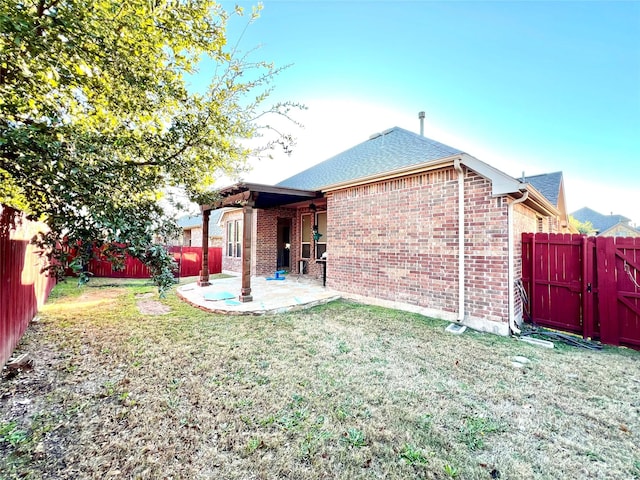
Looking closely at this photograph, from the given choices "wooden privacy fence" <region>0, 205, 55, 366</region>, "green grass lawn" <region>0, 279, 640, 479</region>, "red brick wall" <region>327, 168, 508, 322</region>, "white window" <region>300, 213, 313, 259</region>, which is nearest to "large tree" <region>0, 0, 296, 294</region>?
"wooden privacy fence" <region>0, 205, 55, 366</region>

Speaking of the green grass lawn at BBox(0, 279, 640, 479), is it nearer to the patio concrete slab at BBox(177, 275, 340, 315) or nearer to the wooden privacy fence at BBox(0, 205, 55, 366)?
the wooden privacy fence at BBox(0, 205, 55, 366)

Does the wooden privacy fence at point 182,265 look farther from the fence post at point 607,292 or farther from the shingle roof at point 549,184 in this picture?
the shingle roof at point 549,184

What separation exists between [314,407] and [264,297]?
16.3 ft

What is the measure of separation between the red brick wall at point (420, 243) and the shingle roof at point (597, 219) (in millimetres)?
42308

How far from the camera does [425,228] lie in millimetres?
5934

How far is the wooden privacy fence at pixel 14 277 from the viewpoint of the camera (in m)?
3.43

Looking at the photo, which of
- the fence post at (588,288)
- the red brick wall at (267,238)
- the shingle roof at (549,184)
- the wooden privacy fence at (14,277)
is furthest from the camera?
the red brick wall at (267,238)

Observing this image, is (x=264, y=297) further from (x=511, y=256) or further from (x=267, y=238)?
(x=511, y=256)

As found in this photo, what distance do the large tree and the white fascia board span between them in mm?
3559

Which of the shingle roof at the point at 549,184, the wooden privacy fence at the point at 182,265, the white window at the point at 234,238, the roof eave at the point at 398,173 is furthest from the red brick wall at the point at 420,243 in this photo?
the wooden privacy fence at the point at 182,265

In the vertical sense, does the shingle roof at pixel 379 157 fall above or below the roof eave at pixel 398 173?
above

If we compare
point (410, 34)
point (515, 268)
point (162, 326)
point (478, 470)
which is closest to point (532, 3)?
point (410, 34)

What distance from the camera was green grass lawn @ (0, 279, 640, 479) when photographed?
1.95 m

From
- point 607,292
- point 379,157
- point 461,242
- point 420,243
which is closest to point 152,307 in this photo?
point 420,243
